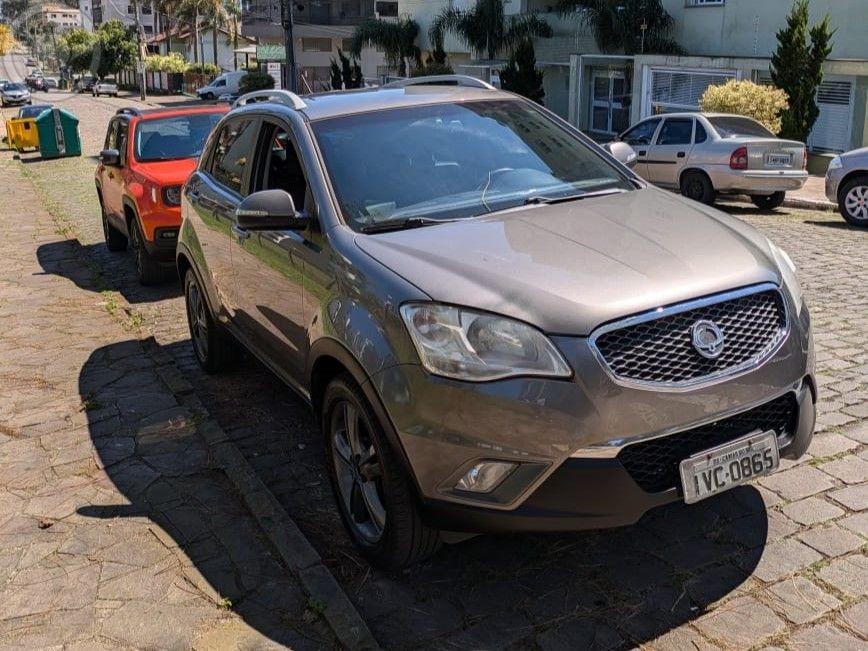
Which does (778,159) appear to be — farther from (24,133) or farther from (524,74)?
(24,133)

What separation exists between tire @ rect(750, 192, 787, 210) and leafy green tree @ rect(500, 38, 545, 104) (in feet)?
55.0

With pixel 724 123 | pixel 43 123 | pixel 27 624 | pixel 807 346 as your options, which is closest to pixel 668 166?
pixel 724 123

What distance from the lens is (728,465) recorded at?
3.22 m

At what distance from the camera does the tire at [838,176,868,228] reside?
1167 cm

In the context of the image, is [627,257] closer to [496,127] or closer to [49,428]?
[496,127]

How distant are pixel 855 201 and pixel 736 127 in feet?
8.97

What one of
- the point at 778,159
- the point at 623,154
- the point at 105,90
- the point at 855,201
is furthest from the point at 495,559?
the point at 105,90

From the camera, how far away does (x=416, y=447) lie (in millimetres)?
3229

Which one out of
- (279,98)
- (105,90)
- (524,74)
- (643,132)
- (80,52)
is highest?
(80,52)

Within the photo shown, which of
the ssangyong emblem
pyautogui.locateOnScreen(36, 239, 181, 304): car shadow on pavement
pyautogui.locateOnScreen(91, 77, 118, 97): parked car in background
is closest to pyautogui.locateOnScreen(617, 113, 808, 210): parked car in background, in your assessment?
pyautogui.locateOnScreen(36, 239, 181, 304): car shadow on pavement

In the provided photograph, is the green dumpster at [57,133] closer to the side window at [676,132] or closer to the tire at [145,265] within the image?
the tire at [145,265]

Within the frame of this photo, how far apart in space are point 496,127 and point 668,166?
10.4 meters

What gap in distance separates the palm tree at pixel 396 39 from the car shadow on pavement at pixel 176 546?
1418 inches

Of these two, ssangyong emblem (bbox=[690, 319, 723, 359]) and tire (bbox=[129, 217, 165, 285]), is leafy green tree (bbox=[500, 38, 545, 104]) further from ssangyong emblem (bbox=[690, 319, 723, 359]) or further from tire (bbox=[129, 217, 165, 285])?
ssangyong emblem (bbox=[690, 319, 723, 359])
